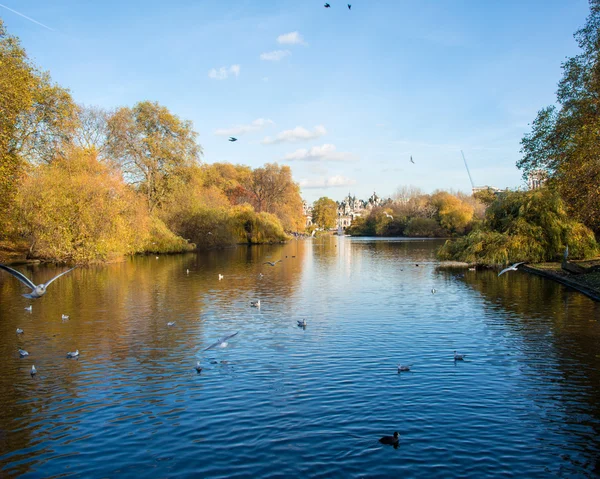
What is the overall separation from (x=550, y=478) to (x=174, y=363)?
8815 mm

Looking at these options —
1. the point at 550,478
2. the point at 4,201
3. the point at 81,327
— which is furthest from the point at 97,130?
the point at 550,478

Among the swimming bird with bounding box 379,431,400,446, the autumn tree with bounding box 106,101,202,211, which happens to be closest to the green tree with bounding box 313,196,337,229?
the autumn tree with bounding box 106,101,202,211

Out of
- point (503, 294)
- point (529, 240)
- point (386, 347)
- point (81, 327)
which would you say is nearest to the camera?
point (386, 347)

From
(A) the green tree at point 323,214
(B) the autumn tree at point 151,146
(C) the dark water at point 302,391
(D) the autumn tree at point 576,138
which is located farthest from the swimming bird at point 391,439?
(A) the green tree at point 323,214

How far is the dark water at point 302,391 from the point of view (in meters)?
7.75

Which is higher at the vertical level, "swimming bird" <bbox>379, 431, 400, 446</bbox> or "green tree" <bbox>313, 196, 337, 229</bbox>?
"green tree" <bbox>313, 196, 337, 229</bbox>

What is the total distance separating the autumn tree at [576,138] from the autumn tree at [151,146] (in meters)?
40.6

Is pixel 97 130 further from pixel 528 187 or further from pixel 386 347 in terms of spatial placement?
pixel 386 347

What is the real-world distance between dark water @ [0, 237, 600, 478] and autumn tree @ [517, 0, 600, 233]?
5256 millimetres

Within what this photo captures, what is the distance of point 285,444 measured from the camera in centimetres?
822

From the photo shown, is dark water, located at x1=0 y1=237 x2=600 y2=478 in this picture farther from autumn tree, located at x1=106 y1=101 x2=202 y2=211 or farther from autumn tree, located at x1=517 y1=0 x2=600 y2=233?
autumn tree, located at x1=106 y1=101 x2=202 y2=211

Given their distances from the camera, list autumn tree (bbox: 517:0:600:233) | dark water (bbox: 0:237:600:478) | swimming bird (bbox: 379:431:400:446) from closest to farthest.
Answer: dark water (bbox: 0:237:600:478) < swimming bird (bbox: 379:431:400:446) < autumn tree (bbox: 517:0:600:233)

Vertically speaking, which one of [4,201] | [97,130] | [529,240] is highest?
[97,130]

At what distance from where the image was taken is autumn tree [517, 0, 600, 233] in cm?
2131
